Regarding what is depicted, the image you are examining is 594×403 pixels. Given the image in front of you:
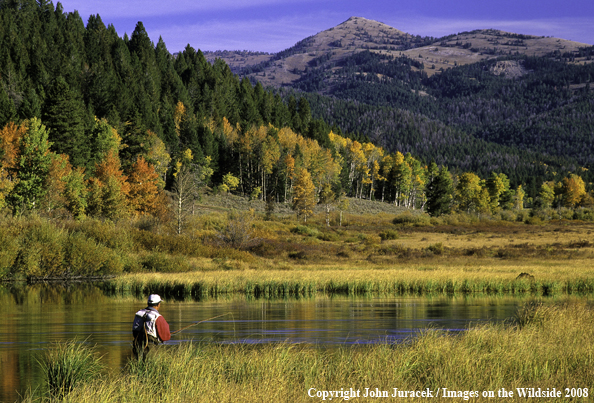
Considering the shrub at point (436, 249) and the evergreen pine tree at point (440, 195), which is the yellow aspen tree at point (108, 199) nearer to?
the shrub at point (436, 249)

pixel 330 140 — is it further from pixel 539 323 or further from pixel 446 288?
pixel 539 323

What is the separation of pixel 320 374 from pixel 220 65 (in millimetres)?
165981

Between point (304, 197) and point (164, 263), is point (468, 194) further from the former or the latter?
point (164, 263)

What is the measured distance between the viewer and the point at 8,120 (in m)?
81.8

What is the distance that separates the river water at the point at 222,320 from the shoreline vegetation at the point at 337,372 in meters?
1.78

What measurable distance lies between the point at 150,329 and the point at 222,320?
1379cm

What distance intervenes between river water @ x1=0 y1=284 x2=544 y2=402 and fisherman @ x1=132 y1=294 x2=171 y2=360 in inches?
113

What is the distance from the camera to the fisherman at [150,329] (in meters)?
14.8

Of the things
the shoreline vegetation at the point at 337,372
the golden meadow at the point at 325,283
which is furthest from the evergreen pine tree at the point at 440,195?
the shoreline vegetation at the point at 337,372

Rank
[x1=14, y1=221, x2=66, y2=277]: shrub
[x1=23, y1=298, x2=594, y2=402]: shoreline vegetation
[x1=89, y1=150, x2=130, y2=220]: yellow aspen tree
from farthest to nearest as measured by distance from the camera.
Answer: [x1=89, y1=150, x2=130, y2=220]: yellow aspen tree < [x1=14, y1=221, x2=66, y2=277]: shrub < [x1=23, y1=298, x2=594, y2=402]: shoreline vegetation

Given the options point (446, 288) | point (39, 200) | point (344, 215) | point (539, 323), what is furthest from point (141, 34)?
point (539, 323)

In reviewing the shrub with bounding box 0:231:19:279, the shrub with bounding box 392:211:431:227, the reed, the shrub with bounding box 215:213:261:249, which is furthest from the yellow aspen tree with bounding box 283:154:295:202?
the reed

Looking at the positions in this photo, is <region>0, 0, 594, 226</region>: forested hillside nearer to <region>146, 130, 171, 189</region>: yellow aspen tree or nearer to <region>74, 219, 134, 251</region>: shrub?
<region>146, 130, 171, 189</region>: yellow aspen tree

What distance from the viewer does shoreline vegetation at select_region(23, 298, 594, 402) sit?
40.9 feet
